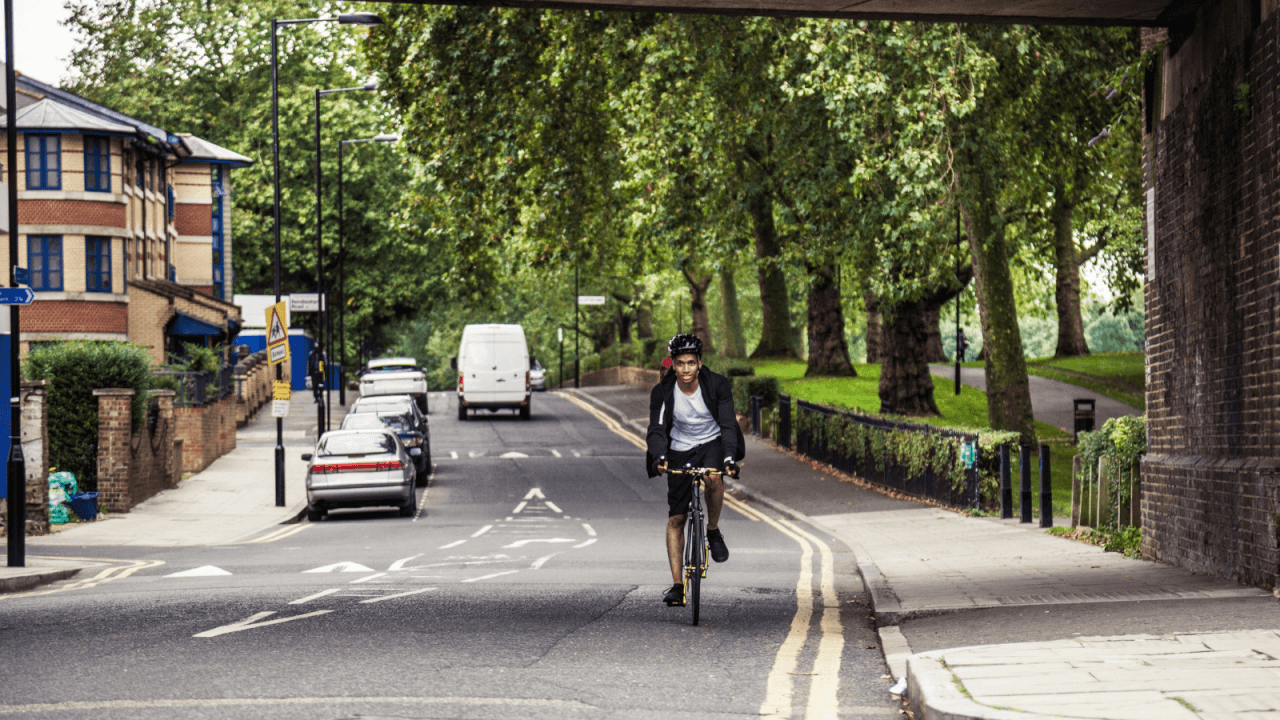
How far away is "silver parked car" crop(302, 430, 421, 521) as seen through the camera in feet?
68.0

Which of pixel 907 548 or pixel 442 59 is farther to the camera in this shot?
pixel 442 59

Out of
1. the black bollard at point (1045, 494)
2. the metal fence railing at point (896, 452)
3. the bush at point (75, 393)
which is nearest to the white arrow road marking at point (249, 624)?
the black bollard at point (1045, 494)

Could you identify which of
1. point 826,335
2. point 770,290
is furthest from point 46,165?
point 826,335

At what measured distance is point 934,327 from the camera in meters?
41.3

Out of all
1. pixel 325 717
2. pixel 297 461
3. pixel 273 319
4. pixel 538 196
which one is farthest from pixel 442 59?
pixel 325 717

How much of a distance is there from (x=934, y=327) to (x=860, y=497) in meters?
21.0

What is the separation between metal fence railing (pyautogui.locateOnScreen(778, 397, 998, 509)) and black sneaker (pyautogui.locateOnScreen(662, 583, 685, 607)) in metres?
9.71

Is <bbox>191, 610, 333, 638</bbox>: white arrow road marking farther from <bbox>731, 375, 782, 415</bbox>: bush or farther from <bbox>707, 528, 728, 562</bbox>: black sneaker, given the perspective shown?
<bbox>731, 375, 782, 415</bbox>: bush

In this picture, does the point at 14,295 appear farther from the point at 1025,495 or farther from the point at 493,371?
the point at 493,371

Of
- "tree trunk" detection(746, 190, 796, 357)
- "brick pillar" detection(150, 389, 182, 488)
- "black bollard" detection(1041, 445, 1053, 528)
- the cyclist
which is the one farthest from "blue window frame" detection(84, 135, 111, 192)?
the cyclist

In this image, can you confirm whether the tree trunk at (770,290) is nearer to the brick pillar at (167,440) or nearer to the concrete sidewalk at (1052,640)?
the brick pillar at (167,440)

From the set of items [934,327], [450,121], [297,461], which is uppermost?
[450,121]

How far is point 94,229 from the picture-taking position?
37.5 m

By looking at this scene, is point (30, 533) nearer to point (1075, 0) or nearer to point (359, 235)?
point (1075, 0)
